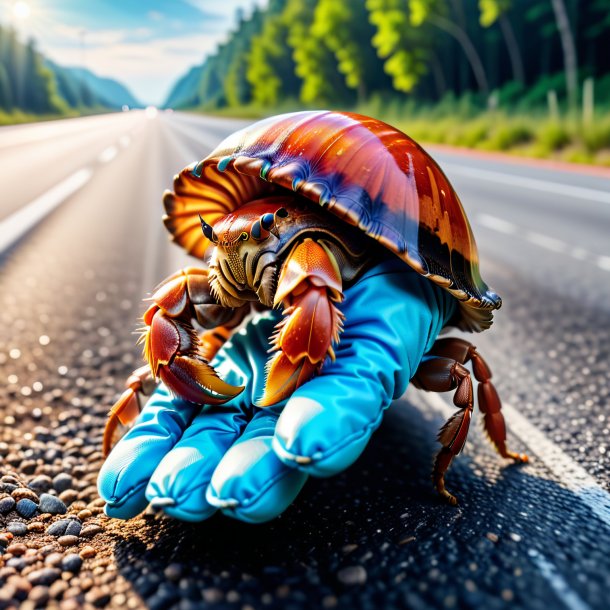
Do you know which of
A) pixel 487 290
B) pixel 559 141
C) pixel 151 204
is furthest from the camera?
pixel 559 141

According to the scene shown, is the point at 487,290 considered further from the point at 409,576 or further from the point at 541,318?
the point at 541,318

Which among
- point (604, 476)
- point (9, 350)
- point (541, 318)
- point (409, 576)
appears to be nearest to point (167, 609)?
point (409, 576)

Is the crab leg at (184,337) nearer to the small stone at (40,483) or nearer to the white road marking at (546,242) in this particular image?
the small stone at (40,483)

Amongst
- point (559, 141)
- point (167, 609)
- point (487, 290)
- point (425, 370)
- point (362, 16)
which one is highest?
point (362, 16)

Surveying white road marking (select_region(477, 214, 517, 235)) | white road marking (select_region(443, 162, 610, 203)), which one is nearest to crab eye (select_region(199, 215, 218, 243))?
white road marking (select_region(477, 214, 517, 235))

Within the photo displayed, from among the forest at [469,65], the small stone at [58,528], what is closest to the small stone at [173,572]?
the small stone at [58,528]

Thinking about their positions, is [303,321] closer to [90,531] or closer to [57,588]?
[57,588]
